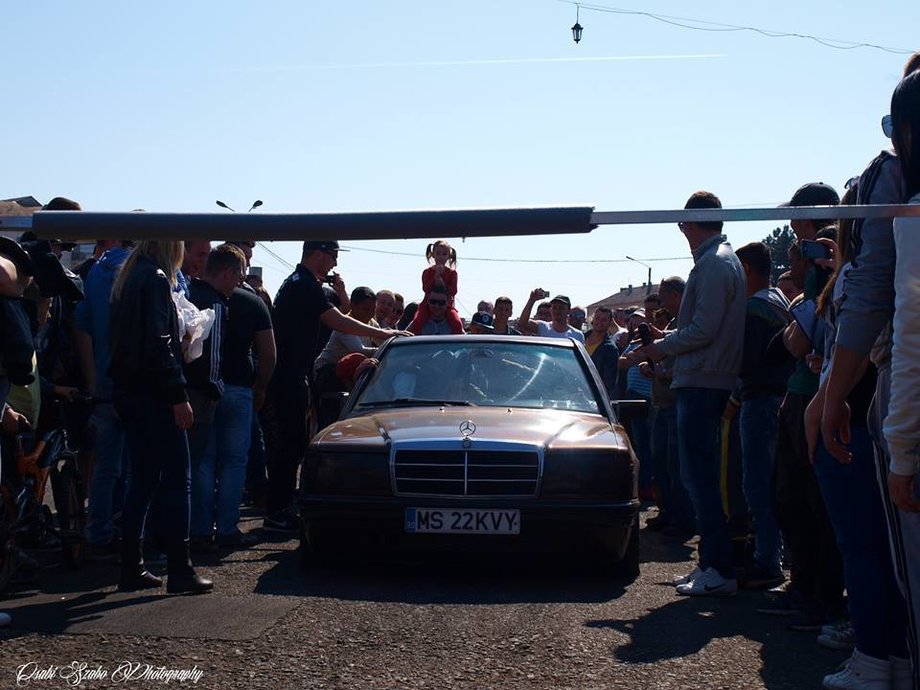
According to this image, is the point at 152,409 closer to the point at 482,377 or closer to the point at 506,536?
the point at 506,536

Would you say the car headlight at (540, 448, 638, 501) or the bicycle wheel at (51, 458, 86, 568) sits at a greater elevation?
the car headlight at (540, 448, 638, 501)

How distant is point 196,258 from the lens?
891 cm

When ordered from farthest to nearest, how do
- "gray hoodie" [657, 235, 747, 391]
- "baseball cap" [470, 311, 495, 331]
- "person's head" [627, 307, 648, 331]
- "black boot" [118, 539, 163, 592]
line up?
1. "baseball cap" [470, 311, 495, 331]
2. "person's head" [627, 307, 648, 331]
3. "gray hoodie" [657, 235, 747, 391]
4. "black boot" [118, 539, 163, 592]

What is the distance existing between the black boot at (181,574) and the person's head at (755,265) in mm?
3723

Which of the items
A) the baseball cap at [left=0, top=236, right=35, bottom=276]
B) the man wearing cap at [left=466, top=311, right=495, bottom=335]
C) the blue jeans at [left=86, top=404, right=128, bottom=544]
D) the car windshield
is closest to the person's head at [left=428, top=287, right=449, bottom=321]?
the car windshield

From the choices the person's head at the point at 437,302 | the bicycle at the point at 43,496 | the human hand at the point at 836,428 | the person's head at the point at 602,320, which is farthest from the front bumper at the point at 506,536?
the person's head at the point at 602,320

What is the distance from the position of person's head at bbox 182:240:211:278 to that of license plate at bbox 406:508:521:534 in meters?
2.49

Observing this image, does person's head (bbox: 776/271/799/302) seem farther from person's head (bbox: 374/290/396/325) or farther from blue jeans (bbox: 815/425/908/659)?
blue jeans (bbox: 815/425/908/659)

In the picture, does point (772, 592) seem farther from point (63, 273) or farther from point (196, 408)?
point (63, 273)

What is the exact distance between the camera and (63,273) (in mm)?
6727

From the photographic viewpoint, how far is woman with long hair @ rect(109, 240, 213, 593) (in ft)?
22.7

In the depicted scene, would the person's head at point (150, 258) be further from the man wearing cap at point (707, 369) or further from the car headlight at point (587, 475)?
the man wearing cap at point (707, 369)

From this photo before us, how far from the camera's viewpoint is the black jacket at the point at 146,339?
6.90 m

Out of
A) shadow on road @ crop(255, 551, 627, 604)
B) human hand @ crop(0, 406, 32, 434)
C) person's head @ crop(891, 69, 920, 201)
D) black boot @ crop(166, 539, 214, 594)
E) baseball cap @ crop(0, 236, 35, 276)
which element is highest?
person's head @ crop(891, 69, 920, 201)
